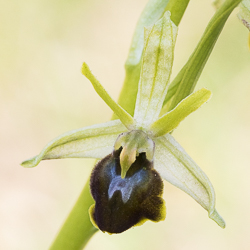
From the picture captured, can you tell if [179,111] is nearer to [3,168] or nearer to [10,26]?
[3,168]

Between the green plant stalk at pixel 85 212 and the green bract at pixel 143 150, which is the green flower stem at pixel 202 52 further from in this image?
the green plant stalk at pixel 85 212

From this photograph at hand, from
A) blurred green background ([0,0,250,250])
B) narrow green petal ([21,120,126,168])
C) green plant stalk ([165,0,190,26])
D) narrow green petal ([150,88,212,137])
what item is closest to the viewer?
narrow green petal ([150,88,212,137])

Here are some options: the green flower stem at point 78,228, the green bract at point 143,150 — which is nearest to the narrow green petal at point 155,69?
the green bract at point 143,150

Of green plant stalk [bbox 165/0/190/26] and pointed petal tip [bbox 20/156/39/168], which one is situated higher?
green plant stalk [bbox 165/0/190/26]

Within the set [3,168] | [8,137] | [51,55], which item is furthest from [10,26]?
[3,168]

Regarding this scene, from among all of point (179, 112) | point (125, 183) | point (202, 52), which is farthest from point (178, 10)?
point (125, 183)

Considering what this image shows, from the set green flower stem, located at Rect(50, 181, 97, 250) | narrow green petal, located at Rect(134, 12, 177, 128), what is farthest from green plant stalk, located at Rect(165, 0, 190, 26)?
green flower stem, located at Rect(50, 181, 97, 250)

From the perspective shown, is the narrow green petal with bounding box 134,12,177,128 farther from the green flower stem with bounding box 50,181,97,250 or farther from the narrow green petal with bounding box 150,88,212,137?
the green flower stem with bounding box 50,181,97,250
